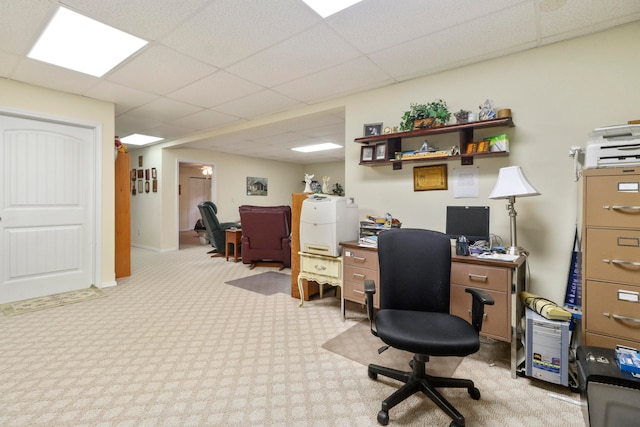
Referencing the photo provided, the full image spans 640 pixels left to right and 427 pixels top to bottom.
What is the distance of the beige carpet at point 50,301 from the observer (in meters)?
3.06

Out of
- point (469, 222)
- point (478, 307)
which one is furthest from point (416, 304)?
point (469, 222)

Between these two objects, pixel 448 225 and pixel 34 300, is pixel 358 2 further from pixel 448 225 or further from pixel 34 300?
pixel 34 300

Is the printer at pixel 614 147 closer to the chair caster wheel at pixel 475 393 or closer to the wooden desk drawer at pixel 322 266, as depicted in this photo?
the chair caster wheel at pixel 475 393

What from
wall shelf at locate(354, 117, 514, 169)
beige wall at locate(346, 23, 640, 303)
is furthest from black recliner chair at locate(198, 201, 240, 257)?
beige wall at locate(346, 23, 640, 303)

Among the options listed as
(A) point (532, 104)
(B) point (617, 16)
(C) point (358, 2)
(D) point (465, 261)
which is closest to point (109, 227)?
(C) point (358, 2)

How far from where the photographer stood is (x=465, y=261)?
2146 millimetres

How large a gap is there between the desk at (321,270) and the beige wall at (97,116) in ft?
8.91

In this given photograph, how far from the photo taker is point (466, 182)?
277cm

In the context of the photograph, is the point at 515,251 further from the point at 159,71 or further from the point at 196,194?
the point at 196,194

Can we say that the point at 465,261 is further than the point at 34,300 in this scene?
No

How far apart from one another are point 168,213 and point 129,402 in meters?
5.55

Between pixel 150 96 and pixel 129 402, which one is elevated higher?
pixel 150 96

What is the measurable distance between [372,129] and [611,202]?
2073mm

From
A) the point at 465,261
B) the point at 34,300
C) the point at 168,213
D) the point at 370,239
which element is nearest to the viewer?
the point at 465,261
